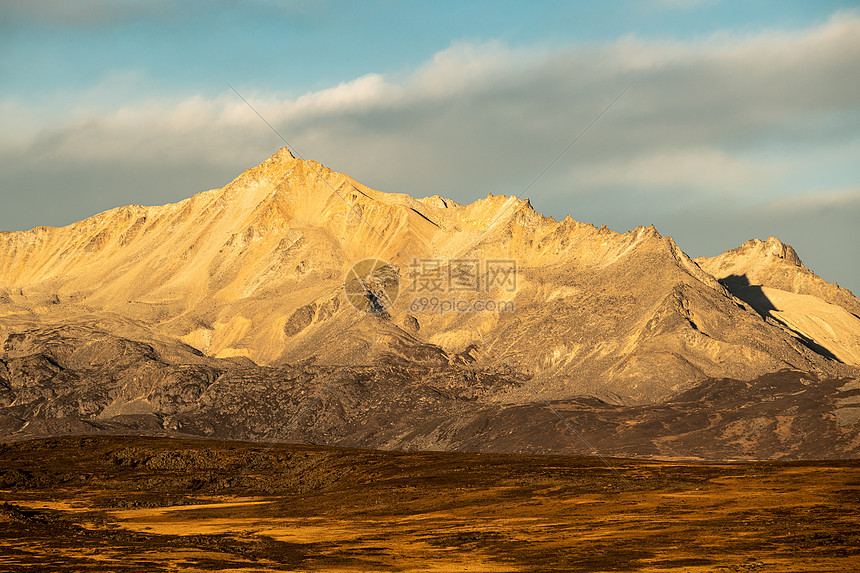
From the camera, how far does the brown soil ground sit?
175 ft

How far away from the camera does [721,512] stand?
6556cm

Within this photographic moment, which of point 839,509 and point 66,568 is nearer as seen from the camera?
point 66,568

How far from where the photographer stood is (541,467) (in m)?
95.4

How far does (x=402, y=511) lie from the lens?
2995 inches

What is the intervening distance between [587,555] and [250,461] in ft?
203

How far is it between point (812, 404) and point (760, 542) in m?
154

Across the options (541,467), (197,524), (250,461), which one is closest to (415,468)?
(541,467)

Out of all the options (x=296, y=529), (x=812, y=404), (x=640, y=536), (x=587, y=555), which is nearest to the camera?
(x=587, y=555)

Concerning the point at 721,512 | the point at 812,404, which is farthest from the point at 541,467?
the point at 812,404

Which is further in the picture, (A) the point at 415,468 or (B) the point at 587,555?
(A) the point at 415,468

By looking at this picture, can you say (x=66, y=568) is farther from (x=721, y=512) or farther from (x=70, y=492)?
(x=70, y=492)

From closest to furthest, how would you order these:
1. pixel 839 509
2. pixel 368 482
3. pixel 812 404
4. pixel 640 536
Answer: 1. pixel 640 536
2. pixel 839 509
3. pixel 368 482
4. pixel 812 404

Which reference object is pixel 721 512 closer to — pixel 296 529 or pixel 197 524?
pixel 296 529

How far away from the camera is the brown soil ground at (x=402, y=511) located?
175ft
